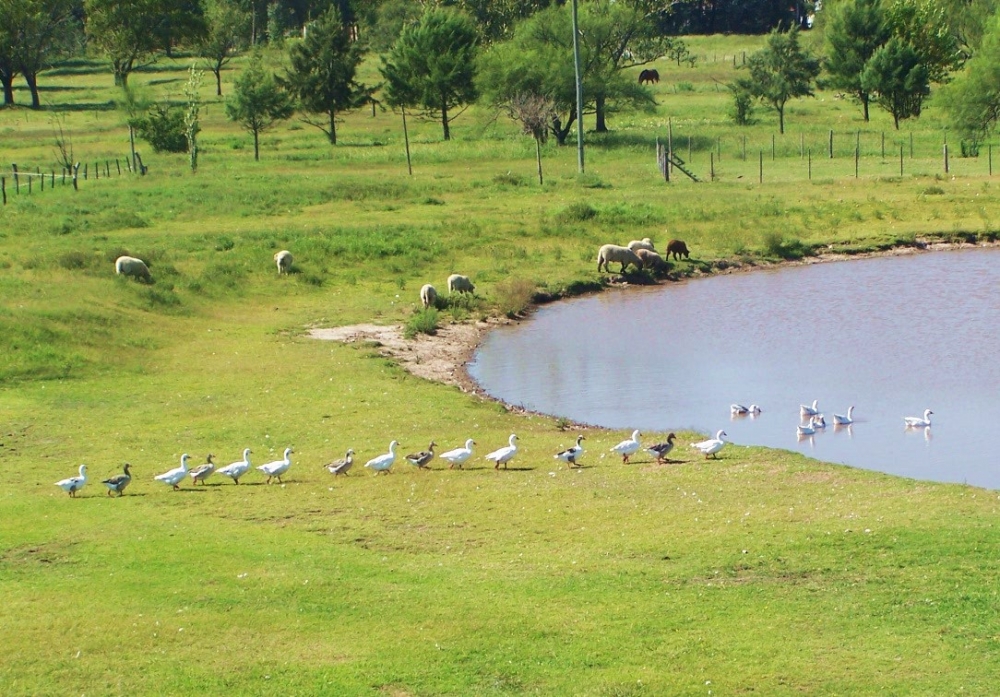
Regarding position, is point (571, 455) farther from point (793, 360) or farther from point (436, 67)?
point (436, 67)

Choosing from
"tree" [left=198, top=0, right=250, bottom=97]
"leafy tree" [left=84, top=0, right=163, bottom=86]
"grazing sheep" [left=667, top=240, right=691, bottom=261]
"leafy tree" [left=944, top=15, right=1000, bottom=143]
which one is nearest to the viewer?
"grazing sheep" [left=667, top=240, right=691, bottom=261]

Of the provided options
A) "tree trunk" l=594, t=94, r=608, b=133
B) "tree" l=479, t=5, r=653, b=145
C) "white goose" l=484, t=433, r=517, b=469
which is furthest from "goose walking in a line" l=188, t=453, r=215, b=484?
"tree trunk" l=594, t=94, r=608, b=133

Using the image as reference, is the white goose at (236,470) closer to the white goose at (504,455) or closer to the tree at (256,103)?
the white goose at (504,455)

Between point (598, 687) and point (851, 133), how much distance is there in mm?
66001

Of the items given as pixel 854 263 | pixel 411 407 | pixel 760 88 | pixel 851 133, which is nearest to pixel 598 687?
pixel 411 407

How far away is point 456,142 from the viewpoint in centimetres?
8106

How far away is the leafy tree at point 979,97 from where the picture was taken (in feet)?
Answer: 212

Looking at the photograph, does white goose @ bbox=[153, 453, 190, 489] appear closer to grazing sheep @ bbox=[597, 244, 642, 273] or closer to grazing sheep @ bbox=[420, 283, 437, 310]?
grazing sheep @ bbox=[420, 283, 437, 310]

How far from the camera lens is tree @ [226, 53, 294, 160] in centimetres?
7706

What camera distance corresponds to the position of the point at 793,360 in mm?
31312

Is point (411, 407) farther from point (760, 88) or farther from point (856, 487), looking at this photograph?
point (760, 88)

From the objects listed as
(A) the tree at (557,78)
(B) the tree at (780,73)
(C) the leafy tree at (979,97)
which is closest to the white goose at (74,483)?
(C) the leafy tree at (979,97)

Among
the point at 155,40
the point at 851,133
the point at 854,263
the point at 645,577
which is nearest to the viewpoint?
the point at 645,577

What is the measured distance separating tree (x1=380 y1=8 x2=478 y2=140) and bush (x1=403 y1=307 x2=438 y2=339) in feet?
163
